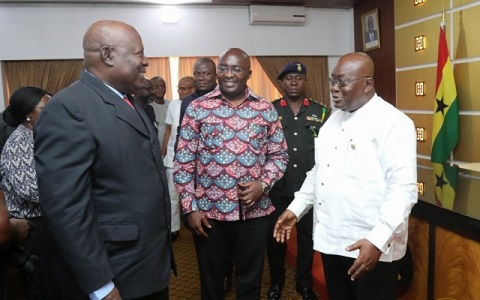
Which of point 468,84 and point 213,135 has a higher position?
point 468,84

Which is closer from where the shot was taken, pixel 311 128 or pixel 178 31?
pixel 311 128

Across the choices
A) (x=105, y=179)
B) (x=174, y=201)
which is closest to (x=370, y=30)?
(x=174, y=201)

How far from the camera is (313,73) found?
19.2ft

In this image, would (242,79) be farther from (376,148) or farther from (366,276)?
(366,276)

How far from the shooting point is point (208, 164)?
186 cm

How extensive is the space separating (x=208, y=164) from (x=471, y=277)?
1217 mm

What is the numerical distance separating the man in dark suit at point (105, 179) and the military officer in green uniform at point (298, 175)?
51.0 inches

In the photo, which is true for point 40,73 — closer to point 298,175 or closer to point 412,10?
point 298,175

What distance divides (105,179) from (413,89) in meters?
4.19

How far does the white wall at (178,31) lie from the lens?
488 cm

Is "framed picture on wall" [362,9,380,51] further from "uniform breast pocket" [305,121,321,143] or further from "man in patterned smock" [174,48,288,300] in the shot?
"man in patterned smock" [174,48,288,300]

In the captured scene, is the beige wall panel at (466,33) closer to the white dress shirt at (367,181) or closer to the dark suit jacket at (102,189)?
the white dress shirt at (367,181)

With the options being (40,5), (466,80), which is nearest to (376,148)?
(466,80)

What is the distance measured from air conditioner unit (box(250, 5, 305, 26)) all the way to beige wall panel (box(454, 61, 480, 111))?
7.71 ft
